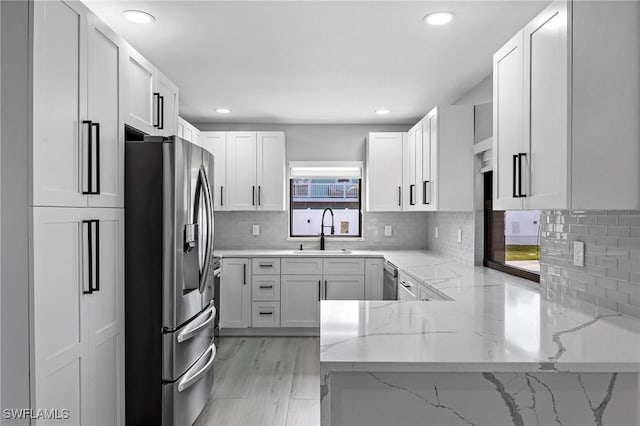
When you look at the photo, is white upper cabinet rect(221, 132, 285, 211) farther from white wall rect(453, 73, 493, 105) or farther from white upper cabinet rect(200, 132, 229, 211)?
white wall rect(453, 73, 493, 105)

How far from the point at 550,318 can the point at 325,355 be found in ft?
3.43

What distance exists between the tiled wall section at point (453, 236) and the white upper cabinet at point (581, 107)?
5.96 feet

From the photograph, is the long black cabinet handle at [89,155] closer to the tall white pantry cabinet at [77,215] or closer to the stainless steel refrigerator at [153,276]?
the tall white pantry cabinet at [77,215]

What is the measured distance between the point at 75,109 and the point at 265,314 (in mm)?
3133

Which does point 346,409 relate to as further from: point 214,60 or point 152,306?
point 214,60

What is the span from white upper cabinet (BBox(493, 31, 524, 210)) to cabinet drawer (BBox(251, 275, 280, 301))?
277cm

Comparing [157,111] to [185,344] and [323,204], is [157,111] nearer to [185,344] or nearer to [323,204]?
[185,344]

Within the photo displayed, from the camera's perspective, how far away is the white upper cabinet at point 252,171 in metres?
4.68

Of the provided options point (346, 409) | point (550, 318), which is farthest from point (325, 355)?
point (550, 318)

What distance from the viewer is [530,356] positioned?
123cm

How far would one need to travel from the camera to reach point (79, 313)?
5.50 ft

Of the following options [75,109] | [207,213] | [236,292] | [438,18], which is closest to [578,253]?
[438,18]

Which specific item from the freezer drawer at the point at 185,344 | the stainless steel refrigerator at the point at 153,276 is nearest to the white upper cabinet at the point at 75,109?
the stainless steel refrigerator at the point at 153,276

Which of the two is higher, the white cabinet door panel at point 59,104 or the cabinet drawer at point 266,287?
the white cabinet door panel at point 59,104
